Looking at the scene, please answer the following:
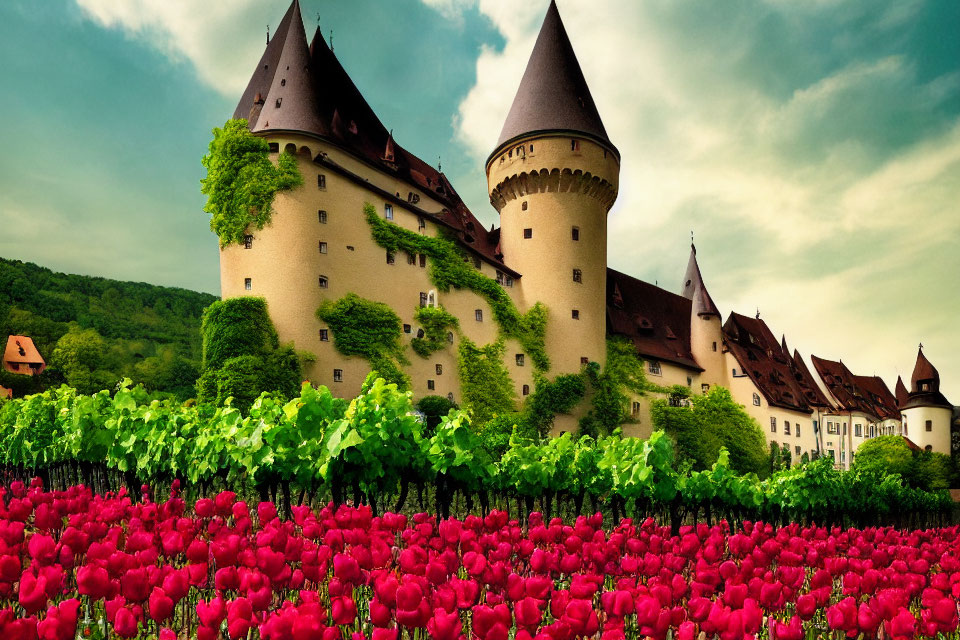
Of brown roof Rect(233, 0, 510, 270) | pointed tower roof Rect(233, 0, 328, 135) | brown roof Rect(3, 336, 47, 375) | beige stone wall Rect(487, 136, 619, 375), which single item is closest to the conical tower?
beige stone wall Rect(487, 136, 619, 375)

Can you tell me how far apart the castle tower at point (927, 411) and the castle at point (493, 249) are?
65.3ft

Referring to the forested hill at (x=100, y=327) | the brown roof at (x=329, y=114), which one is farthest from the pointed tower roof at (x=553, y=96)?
the forested hill at (x=100, y=327)

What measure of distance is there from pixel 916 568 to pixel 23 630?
21.3 feet

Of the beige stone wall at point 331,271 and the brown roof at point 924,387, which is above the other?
the beige stone wall at point 331,271

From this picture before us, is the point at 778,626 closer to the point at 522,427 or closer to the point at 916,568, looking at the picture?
the point at 916,568

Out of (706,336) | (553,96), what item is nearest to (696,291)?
(706,336)

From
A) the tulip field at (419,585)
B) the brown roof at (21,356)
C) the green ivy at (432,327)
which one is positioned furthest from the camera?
the brown roof at (21,356)

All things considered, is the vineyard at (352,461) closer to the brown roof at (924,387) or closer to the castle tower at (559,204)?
the castle tower at (559,204)

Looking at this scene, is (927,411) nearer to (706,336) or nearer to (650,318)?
(706,336)

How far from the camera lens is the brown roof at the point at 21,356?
69688mm

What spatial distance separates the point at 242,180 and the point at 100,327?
49540mm

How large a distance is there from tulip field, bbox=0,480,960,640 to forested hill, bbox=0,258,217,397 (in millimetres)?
63467

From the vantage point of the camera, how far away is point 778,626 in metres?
3.35

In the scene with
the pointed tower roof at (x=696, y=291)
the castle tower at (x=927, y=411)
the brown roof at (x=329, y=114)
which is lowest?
the castle tower at (x=927, y=411)
